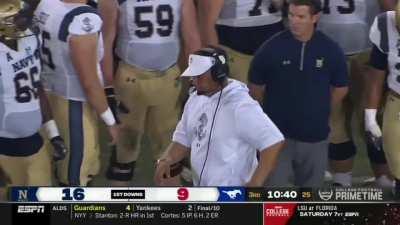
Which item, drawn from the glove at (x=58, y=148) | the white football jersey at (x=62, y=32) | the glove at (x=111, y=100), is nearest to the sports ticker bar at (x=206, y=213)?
the glove at (x=58, y=148)

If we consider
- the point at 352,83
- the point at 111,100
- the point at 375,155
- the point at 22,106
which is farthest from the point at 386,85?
the point at 22,106

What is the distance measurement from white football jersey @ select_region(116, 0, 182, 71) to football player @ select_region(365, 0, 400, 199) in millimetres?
901

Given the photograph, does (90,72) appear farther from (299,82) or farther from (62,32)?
(299,82)

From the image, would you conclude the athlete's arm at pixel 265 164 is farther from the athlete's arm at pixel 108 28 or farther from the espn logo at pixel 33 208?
the espn logo at pixel 33 208

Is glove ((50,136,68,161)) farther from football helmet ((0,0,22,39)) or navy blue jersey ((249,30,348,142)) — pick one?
navy blue jersey ((249,30,348,142))

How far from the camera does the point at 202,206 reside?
3842 millimetres

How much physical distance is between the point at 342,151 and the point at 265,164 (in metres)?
0.38

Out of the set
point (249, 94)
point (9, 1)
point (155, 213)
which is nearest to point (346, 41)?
point (249, 94)

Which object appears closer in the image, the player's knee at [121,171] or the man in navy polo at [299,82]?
the man in navy polo at [299,82]

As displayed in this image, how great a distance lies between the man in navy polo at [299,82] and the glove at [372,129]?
0.50 ft

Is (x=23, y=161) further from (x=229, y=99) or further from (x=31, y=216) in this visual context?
(x=229, y=99)

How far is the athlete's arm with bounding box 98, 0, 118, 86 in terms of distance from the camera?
3764 millimetres

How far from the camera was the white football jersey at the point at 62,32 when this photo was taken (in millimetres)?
3717

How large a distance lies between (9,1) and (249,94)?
115 cm
